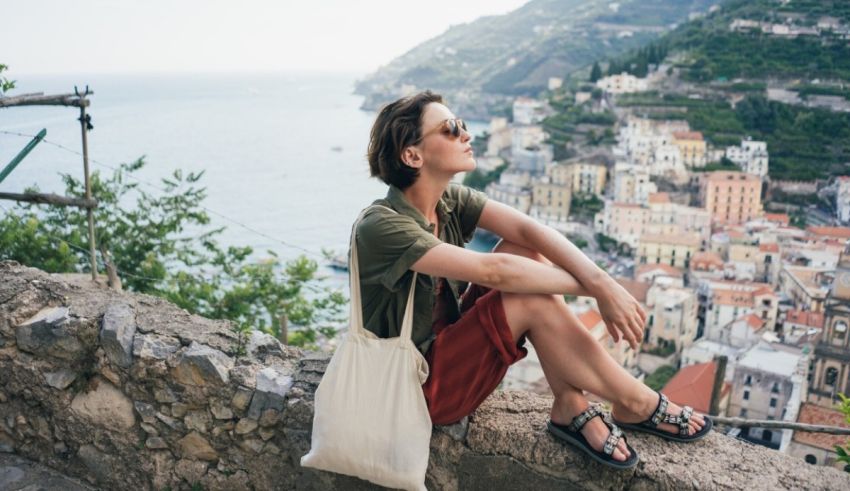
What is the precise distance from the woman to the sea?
2707mm

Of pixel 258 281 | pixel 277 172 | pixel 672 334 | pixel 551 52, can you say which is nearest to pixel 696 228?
pixel 672 334

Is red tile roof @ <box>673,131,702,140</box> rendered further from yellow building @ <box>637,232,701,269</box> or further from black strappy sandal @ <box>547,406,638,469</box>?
black strappy sandal @ <box>547,406,638,469</box>

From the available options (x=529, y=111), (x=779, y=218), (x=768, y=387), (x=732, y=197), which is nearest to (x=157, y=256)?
(x=768, y=387)

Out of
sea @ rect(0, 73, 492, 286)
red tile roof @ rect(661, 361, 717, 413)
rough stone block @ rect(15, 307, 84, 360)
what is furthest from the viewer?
sea @ rect(0, 73, 492, 286)

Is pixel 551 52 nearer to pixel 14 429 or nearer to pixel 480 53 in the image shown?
pixel 480 53

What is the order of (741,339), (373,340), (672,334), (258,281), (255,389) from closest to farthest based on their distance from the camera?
1. (373,340)
2. (255,389)
3. (258,281)
4. (741,339)
5. (672,334)

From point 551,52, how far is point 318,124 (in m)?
31.6

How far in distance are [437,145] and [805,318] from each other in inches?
1026

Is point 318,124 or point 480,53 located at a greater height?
point 480,53

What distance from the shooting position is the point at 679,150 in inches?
1670

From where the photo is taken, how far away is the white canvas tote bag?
4.45ft

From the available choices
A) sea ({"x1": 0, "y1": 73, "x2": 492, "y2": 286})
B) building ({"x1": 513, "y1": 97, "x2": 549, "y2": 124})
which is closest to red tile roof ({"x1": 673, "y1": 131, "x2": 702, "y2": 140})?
sea ({"x1": 0, "y1": 73, "x2": 492, "y2": 286})

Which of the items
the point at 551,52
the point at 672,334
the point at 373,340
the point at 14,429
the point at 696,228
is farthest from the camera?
the point at 551,52

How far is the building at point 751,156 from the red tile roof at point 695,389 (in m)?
25.3
